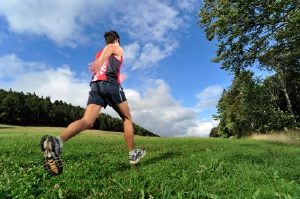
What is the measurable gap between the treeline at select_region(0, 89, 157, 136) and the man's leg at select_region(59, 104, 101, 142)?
11298 centimetres

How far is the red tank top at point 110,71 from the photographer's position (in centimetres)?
755

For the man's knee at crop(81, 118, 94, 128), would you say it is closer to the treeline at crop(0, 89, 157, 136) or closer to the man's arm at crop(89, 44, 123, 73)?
the man's arm at crop(89, 44, 123, 73)

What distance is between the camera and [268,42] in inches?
966

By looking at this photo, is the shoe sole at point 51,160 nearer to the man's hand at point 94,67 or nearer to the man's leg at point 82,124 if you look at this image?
the man's leg at point 82,124

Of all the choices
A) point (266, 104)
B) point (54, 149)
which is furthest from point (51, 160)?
point (266, 104)

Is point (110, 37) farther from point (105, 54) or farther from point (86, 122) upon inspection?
point (86, 122)

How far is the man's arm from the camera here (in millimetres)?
7617

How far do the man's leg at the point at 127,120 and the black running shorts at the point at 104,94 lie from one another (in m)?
0.20

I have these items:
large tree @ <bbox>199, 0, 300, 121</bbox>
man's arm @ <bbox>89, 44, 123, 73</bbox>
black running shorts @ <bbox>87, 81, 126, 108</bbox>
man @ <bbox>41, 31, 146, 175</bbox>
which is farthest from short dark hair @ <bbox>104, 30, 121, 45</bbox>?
large tree @ <bbox>199, 0, 300, 121</bbox>

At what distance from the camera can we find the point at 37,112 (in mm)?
126375

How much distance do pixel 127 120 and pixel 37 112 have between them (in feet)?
404

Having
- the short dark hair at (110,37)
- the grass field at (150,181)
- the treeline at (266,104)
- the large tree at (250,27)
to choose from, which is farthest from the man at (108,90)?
the treeline at (266,104)

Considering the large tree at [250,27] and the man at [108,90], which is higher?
the large tree at [250,27]

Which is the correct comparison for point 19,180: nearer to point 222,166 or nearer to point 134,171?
point 134,171
